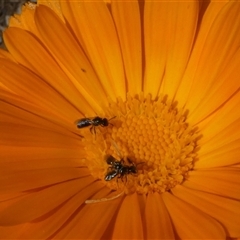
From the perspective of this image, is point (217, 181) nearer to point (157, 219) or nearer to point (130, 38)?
point (157, 219)

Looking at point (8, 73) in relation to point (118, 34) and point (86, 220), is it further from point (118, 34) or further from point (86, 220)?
point (86, 220)

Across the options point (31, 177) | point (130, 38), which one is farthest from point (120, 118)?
Answer: point (31, 177)

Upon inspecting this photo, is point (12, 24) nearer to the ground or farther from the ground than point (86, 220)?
farther from the ground

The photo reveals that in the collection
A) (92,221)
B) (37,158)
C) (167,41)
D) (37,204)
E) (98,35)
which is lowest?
(92,221)

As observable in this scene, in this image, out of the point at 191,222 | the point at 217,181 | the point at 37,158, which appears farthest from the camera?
the point at 37,158

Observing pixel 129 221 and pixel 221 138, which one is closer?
pixel 129 221

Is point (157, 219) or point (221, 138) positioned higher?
point (221, 138)

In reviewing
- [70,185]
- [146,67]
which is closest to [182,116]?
[146,67]
